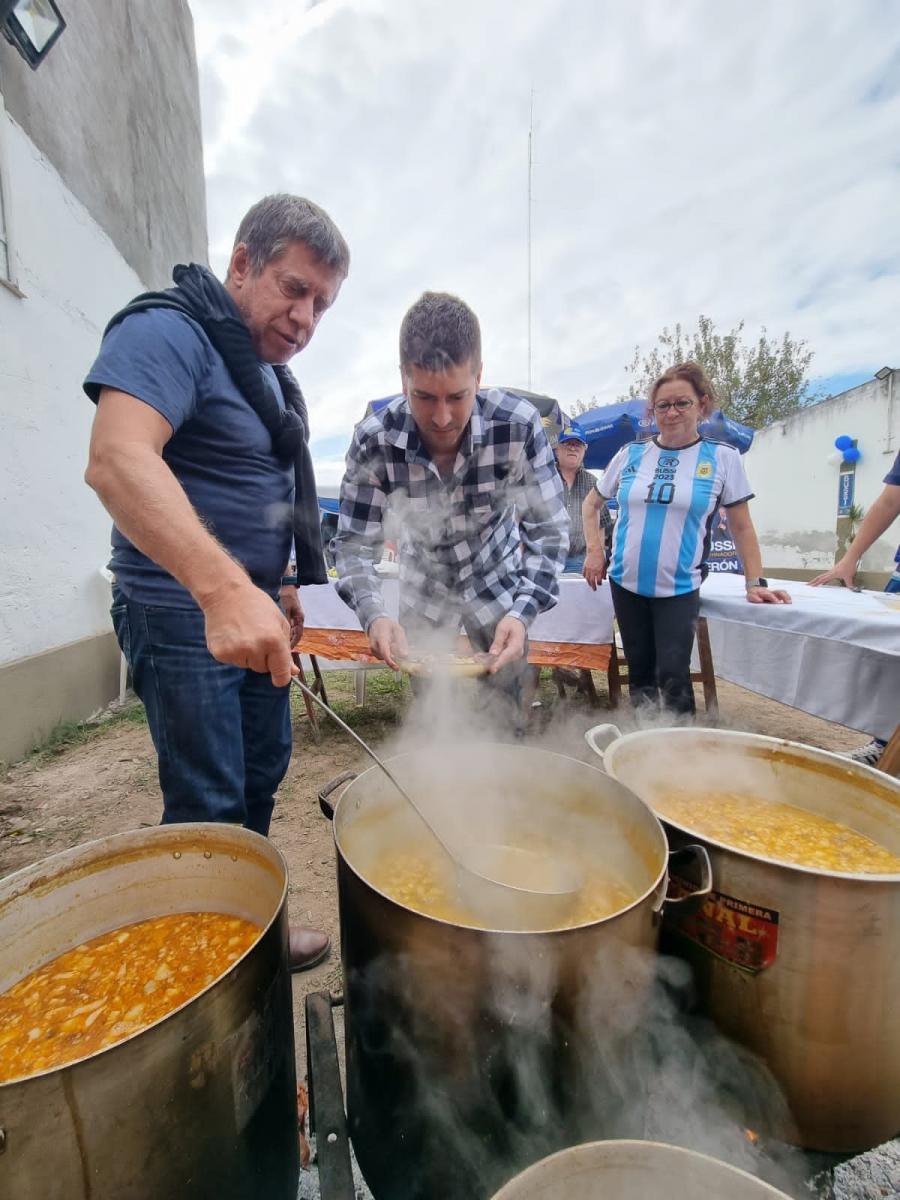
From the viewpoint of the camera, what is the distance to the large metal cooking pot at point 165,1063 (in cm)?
67

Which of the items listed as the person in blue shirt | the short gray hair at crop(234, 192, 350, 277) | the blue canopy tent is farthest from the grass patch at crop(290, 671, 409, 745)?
the blue canopy tent

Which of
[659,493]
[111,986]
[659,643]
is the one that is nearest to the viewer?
[111,986]

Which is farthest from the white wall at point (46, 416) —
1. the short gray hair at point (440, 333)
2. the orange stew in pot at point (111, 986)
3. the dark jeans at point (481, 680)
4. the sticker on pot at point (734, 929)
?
the sticker on pot at point (734, 929)

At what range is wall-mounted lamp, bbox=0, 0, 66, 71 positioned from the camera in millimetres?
3277

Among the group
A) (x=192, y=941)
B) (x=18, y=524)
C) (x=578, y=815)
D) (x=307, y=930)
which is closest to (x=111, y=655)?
(x=18, y=524)

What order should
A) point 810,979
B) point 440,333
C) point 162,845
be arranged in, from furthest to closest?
point 440,333, point 162,845, point 810,979

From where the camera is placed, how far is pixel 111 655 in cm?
Answer: 526

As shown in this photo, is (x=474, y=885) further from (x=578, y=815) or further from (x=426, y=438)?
(x=426, y=438)

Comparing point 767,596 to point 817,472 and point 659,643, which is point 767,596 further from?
point 817,472

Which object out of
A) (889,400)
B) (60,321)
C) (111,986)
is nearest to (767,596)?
(111,986)

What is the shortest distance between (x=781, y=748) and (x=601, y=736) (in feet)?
1.57

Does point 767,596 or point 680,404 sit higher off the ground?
point 680,404

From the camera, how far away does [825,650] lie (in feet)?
9.76

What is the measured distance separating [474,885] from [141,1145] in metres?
0.63
